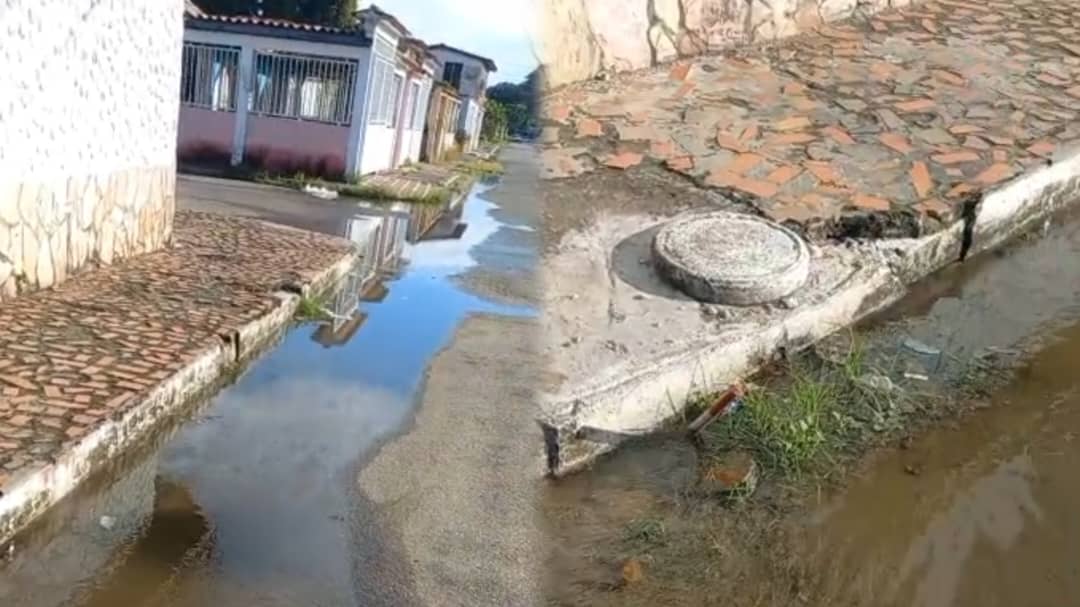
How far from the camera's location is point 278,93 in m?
12.9

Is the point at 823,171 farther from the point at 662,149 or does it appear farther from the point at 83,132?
the point at 83,132

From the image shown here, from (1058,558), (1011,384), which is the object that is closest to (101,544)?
(1058,558)

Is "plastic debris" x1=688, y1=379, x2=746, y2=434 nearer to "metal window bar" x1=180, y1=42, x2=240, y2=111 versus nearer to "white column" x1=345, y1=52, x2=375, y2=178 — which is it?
"white column" x1=345, y1=52, x2=375, y2=178

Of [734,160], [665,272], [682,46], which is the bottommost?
[665,272]

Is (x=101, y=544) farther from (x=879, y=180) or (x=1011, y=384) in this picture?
(x=879, y=180)

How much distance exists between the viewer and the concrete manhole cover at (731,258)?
386 centimetres

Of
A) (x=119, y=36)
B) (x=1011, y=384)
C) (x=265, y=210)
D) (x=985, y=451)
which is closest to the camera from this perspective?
(x=985, y=451)

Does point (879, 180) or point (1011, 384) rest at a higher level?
point (879, 180)

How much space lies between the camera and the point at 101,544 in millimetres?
2850

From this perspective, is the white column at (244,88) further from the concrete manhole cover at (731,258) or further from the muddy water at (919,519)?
the muddy water at (919,519)

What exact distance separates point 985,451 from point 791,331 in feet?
2.66

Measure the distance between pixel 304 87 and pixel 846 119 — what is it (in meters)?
9.01

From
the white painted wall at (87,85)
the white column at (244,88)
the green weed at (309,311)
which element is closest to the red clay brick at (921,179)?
the green weed at (309,311)

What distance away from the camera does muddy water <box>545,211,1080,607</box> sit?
2.73m
